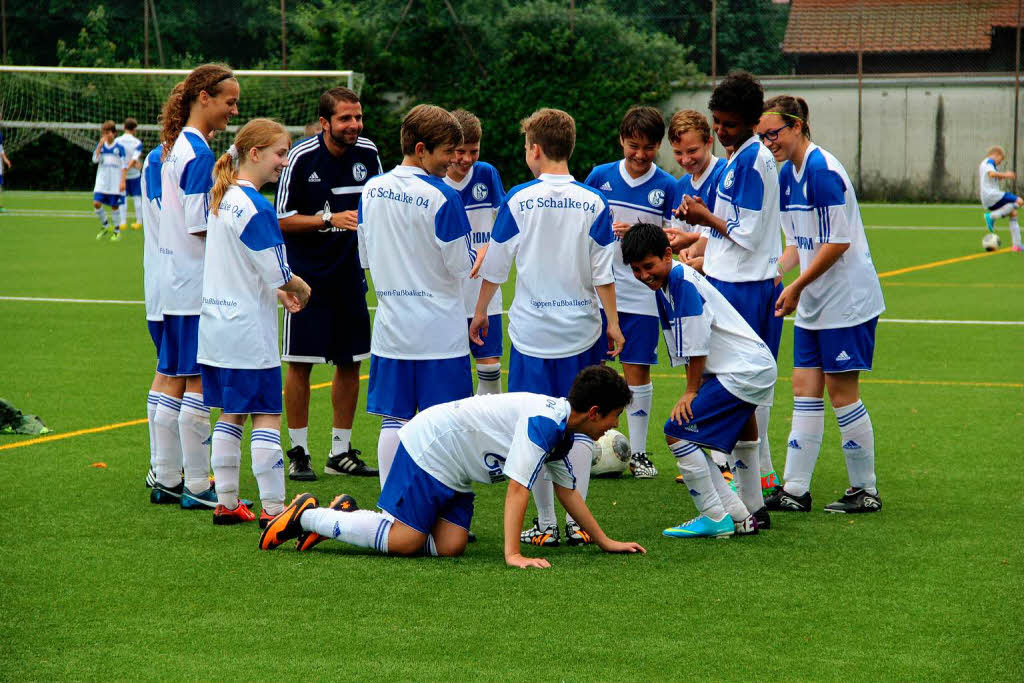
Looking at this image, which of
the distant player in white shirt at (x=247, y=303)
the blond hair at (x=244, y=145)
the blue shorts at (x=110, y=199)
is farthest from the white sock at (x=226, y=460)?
the blue shorts at (x=110, y=199)

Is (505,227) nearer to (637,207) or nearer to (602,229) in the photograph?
(602,229)

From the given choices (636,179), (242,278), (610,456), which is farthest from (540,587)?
(636,179)

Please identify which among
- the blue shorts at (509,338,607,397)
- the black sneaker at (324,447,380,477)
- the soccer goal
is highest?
the soccer goal

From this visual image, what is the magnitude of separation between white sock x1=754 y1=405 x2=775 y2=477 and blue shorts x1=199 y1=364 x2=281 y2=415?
2.51 meters

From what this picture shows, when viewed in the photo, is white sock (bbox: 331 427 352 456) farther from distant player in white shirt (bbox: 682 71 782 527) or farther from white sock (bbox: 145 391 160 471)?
distant player in white shirt (bbox: 682 71 782 527)

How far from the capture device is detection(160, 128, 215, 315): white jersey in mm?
6301

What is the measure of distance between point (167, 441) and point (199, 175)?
1489mm

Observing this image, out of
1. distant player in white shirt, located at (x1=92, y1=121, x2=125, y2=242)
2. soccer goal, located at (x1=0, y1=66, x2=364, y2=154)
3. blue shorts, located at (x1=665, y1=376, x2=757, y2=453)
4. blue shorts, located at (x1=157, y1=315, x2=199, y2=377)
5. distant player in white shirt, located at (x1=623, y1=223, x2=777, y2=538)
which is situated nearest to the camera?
distant player in white shirt, located at (x1=623, y1=223, x2=777, y2=538)

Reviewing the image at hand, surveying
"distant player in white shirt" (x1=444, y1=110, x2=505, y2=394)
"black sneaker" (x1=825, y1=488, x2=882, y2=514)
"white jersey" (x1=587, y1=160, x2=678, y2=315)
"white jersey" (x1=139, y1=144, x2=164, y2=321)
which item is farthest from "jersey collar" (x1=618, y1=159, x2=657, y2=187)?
"white jersey" (x1=139, y1=144, x2=164, y2=321)

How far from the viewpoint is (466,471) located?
550 centimetres

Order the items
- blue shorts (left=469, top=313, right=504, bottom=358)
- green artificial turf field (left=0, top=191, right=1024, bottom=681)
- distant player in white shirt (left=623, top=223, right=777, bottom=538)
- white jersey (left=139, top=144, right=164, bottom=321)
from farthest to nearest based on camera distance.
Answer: blue shorts (left=469, top=313, right=504, bottom=358), white jersey (left=139, top=144, right=164, bottom=321), distant player in white shirt (left=623, top=223, right=777, bottom=538), green artificial turf field (left=0, top=191, right=1024, bottom=681)

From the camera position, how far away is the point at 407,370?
20.0 feet

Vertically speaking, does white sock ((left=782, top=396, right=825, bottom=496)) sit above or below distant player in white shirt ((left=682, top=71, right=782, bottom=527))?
below

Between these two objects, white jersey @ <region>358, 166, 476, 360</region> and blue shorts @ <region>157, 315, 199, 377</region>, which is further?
blue shorts @ <region>157, 315, 199, 377</region>
